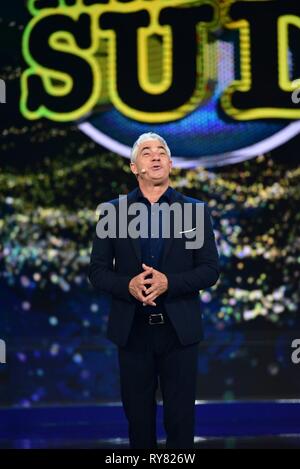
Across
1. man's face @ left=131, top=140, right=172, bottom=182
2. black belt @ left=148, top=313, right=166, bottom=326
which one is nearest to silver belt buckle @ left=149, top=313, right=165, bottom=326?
black belt @ left=148, top=313, right=166, bottom=326

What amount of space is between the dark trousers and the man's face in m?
0.37

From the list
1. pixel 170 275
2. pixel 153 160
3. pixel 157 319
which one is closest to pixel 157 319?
pixel 157 319

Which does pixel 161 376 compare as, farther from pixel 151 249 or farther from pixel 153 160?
pixel 153 160

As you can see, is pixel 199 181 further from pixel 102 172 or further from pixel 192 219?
pixel 192 219

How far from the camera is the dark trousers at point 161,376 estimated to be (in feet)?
8.29

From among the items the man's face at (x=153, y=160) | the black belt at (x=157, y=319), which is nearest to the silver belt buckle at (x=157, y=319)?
the black belt at (x=157, y=319)

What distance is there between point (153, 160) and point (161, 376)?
0.57 metres

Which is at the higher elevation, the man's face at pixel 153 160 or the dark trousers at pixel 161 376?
the man's face at pixel 153 160

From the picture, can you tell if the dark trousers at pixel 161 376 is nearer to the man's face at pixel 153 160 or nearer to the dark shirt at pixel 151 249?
the dark shirt at pixel 151 249

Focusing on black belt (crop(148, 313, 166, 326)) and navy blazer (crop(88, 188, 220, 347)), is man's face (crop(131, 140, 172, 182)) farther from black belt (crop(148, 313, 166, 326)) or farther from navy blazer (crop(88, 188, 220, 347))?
black belt (crop(148, 313, 166, 326))

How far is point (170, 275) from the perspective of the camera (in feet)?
8.27

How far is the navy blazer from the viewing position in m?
2.52

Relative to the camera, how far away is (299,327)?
5625 millimetres
